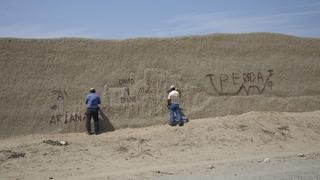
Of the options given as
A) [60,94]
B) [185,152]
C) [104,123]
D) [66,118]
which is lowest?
[185,152]

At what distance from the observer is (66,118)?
45.4 ft

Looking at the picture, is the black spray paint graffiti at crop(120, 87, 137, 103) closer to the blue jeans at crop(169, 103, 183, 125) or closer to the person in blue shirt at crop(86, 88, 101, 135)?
the person in blue shirt at crop(86, 88, 101, 135)

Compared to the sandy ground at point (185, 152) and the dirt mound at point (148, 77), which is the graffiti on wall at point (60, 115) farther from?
the sandy ground at point (185, 152)

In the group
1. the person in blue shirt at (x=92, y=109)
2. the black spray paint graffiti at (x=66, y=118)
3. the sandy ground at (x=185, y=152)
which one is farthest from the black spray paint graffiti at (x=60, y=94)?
the sandy ground at (x=185, y=152)

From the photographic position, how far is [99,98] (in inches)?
546

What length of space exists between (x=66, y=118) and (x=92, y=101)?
0.90m

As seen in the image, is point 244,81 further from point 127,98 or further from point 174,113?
point 127,98

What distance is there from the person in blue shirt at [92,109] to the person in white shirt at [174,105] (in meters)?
2.06

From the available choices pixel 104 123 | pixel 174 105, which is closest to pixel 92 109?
pixel 104 123

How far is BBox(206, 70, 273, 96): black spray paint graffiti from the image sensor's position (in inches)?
614

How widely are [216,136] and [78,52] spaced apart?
441 cm

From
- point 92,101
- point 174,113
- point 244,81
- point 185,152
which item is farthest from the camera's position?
point 244,81

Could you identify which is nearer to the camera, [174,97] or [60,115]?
[60,115]

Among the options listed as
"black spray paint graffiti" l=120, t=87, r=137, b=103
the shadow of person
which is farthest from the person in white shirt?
the shadow of person
